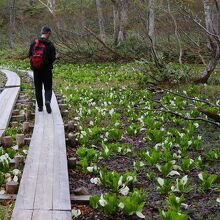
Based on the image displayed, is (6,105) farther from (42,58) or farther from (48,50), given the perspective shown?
(48,50)

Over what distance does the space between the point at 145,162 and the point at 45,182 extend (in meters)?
1.66

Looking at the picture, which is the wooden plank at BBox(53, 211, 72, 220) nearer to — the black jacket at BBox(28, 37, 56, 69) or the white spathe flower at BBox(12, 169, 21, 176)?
the white spathe flower at BBox(12, 169, 21, 176)

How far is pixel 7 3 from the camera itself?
144 ft

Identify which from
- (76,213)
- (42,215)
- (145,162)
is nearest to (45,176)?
(76,213)

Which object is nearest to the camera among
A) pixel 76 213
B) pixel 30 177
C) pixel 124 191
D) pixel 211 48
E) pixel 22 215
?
pixel 22 215

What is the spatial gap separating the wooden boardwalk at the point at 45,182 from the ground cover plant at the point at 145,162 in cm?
21

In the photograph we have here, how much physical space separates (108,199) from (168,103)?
19.1 feet

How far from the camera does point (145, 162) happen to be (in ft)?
17.2

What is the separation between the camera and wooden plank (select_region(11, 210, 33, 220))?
3260mm

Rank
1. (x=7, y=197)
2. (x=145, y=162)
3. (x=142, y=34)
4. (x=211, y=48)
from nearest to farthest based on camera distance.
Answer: (x=7, y=197)
(x=145, y=162)
(x=211, y=48)
(x=142, y=34)

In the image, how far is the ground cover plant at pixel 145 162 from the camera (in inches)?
146

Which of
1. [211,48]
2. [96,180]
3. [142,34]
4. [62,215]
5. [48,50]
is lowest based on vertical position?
[142,34]

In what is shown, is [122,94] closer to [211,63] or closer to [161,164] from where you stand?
[211,63]

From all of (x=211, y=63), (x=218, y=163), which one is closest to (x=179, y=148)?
(x=218, y=163)
